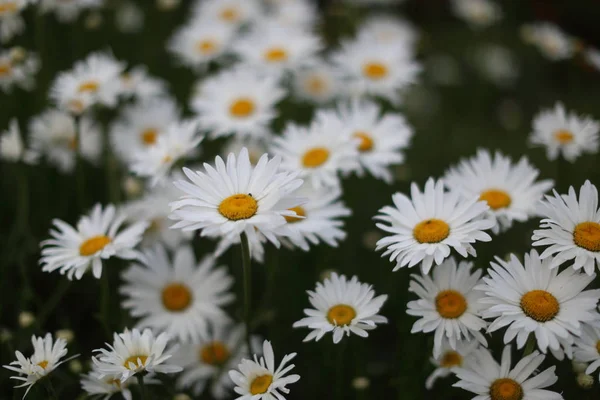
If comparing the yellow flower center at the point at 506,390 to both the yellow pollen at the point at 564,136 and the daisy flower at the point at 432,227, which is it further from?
the yellow pollen at the point at 564,136

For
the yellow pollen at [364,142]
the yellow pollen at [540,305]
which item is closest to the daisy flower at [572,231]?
the yellow pollen at [540,305]

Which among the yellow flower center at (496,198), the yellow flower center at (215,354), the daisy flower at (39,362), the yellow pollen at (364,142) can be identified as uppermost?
the yellow pollen at (364,142)

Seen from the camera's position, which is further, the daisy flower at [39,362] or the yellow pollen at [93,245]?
the yellow pollen at [93,245]

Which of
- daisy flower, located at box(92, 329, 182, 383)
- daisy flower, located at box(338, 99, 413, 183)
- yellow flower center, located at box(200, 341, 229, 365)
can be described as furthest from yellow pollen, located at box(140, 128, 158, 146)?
daisy flower, located at box(92, 329, 182, 383)

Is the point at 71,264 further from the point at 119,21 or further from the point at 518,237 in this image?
the point at 119,21

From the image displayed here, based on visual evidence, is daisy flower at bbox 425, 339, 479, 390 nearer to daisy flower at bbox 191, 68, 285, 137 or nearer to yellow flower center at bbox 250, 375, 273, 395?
yellow flower center at bbox 250, 375, 273, 395

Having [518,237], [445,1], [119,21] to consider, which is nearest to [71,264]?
[518,237]

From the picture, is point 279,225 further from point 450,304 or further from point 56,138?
point 56,138
